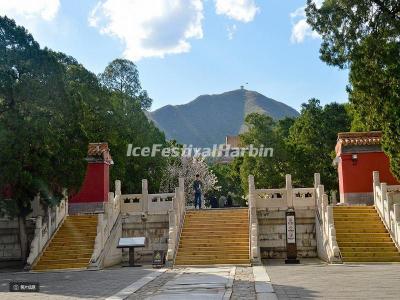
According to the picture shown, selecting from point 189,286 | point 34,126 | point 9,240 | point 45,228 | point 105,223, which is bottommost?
point 189,286

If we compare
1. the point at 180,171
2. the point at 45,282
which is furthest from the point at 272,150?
the point at 45,282

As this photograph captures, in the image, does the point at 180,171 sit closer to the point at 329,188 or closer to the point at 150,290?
the point at 329,188

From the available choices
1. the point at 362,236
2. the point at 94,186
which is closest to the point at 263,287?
the point at 362,236

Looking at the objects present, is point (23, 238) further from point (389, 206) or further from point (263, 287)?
point (389, 206)

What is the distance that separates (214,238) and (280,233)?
2.88 m

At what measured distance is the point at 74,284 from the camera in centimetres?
1141

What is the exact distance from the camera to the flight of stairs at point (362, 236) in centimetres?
1534

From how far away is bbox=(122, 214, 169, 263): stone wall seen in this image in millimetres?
19125

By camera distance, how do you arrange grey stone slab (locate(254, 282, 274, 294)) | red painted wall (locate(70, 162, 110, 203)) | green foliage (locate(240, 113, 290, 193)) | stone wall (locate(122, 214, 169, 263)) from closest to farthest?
grey stone slab (locate(254, 282, 274, 294)) → stone wall (locate(122, 214, 169, 263)) → red painted wall (locate(70, 162, 110, 203)) → green foliage (locate(240, 113, 290, 193))

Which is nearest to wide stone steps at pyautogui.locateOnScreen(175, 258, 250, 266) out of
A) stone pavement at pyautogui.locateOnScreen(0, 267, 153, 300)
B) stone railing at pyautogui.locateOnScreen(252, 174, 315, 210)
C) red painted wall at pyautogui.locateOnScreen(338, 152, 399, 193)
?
stone pavement at pyautogui.locateOnScreen(0, 267, 153, 300)

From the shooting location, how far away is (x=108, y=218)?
17797mm

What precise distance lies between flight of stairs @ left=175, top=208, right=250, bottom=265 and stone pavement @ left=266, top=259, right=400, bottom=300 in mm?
3544

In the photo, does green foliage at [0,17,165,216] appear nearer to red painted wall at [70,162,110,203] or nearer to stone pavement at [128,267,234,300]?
red painted wall at [70,162,110,203]

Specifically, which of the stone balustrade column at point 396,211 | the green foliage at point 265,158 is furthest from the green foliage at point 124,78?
the stone balustrade column at point 396,211
